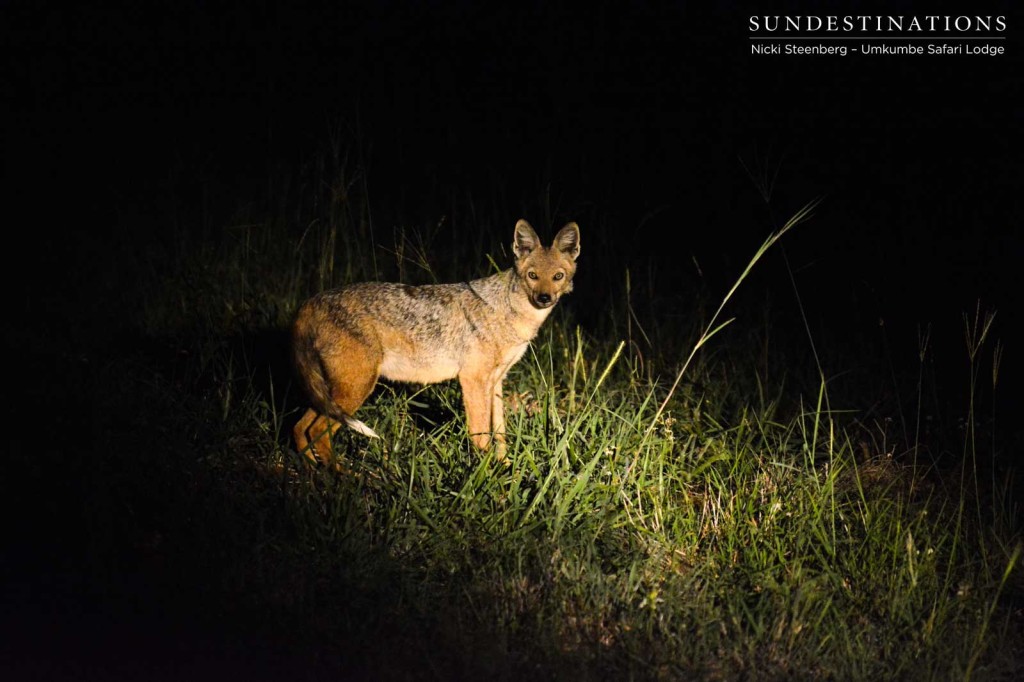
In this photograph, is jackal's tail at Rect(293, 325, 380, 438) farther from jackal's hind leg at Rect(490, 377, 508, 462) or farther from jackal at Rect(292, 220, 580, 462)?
jackal's hind leg at Rect(490, 377, 508, 462)

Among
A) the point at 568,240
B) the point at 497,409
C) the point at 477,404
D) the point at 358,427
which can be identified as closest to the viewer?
the point at 358,427

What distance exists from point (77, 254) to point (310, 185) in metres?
1.94

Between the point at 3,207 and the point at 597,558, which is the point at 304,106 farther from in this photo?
the point at 597,558

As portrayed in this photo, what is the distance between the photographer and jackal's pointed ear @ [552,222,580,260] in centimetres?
631

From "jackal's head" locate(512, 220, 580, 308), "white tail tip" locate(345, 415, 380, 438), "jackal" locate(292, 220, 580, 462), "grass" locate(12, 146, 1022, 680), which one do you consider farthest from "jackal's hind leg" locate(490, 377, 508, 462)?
"white tail tip" locate(345, 415, 380, 438)

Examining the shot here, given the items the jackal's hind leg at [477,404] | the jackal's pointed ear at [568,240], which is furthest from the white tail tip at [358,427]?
the jackal's pointed ear at [568,240]

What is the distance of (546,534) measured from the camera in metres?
4.90

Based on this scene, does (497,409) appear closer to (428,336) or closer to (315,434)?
(428,336)

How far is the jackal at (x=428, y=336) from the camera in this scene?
572cm

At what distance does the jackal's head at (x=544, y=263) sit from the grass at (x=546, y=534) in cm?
59

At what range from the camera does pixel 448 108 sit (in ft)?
36.2

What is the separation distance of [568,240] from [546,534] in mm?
2039

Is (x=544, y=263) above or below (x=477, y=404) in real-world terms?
above

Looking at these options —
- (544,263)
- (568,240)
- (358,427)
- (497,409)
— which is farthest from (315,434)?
(568,240)
